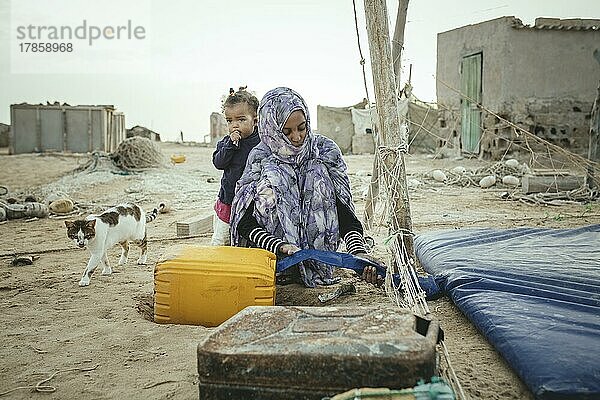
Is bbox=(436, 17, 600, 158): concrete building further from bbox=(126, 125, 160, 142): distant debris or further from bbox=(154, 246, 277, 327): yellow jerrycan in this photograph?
bbox=(126, 125, 160, 142): distant debris

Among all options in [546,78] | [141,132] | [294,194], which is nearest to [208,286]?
[294,194]

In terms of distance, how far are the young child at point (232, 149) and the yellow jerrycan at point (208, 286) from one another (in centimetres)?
114

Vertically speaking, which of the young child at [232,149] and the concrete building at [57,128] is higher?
the concrete building at [57,128]

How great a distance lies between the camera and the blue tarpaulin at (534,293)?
1714mm

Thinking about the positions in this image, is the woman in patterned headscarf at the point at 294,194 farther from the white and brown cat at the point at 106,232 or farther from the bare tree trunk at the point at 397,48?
the bare tree trunk at the point at 397,48

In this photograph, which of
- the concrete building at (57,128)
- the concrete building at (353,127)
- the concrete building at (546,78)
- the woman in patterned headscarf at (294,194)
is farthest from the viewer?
the concrete building at (353,127)

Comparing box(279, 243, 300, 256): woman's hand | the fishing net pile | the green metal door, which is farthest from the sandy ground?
the green metal door

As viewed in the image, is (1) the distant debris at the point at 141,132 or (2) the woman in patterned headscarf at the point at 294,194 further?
(1) the distant debris at the point at 141,132

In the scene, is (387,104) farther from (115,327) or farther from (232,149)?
(115,327)

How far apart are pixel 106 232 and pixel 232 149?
97 cm

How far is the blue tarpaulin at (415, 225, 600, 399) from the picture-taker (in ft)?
5.62

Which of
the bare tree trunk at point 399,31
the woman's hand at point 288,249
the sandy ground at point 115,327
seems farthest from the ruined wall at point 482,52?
the woman's hand at point 288,249

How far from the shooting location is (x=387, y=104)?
125 inches

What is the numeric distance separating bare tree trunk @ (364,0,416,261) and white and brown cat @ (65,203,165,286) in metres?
1.83
